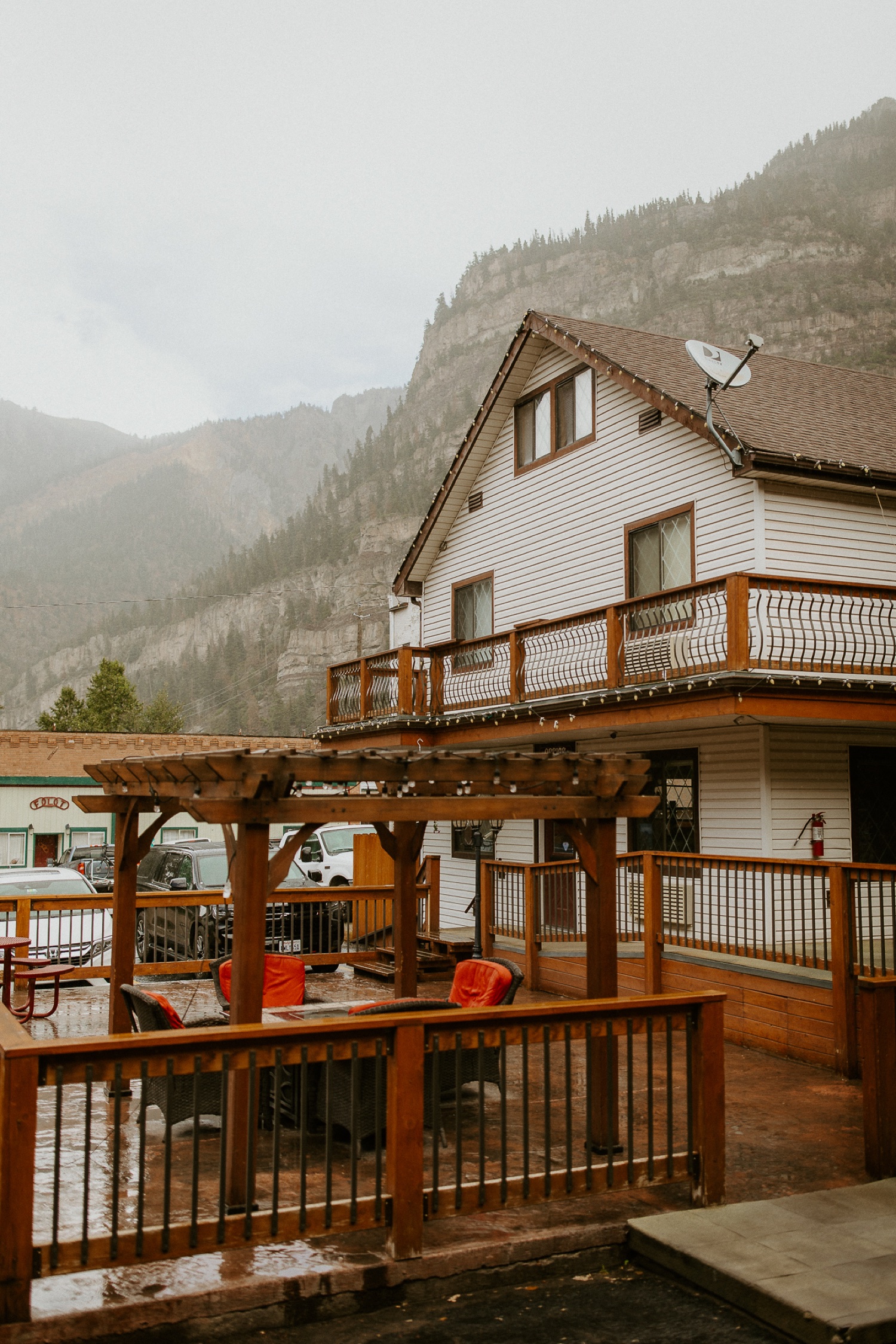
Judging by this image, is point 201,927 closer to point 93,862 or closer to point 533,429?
point 533,429

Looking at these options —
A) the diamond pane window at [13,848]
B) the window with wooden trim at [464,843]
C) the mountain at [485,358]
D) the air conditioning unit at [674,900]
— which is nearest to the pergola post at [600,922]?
the air conditioning unit at [674,900]

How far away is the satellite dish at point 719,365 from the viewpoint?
1455 centimetres

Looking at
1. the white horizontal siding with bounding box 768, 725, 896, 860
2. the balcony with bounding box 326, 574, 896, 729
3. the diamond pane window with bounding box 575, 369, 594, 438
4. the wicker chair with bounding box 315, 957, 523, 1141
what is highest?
the diamond pane window with bounding box 575, 369, 594, 438

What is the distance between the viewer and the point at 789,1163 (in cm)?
669

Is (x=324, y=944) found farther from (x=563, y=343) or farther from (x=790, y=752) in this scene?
(x=563, y=343)

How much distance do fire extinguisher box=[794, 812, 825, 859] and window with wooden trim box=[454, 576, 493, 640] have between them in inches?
315

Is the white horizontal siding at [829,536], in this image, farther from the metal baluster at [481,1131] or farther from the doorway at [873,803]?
the metal baluster at [481,1131]

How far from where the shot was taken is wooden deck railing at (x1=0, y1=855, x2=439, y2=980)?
522 inches

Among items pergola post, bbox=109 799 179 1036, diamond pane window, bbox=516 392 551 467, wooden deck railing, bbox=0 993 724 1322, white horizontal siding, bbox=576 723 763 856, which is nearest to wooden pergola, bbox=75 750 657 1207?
wooden deck railing, bbox=0 993 724 1322

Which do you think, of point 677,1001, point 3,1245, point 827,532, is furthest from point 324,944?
point 3,1245

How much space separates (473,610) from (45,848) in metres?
20.0

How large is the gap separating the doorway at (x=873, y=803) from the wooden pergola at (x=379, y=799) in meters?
8.02

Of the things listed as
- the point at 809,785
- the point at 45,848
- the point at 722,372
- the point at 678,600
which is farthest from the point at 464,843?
the point at 45,848

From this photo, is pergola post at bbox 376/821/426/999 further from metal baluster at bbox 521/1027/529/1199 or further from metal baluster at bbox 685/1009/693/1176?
metal baluster at bbox 521/1027/529/1199
